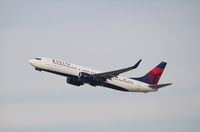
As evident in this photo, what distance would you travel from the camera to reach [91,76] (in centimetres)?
9988

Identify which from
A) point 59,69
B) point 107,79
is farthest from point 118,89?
point 59,69

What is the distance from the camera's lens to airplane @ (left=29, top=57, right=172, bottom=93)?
9819 centimetres

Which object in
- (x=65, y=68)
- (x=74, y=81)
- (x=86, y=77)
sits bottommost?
(x=86, y=77)

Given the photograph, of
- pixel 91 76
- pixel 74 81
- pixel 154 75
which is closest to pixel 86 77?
pixel 91 76

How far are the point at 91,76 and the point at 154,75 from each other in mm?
18144

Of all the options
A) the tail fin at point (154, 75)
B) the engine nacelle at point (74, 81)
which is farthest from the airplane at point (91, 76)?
the tail fin at point (154, 75)

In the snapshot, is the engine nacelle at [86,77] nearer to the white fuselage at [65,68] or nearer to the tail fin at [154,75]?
the white fuselage at [65,68]

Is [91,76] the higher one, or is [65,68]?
[65,68]

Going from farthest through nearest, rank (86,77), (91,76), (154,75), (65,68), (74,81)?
(154,75) → (74,81) → (91,76) → (86,77) → (65,68)

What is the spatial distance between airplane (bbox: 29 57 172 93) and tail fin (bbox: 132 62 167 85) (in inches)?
62.7

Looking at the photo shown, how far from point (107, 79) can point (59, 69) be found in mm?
10307

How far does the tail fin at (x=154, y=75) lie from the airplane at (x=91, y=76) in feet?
5.23

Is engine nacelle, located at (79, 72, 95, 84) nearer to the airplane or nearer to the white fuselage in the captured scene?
the airplane

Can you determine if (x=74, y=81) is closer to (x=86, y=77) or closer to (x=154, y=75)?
(x=86, y=77)
